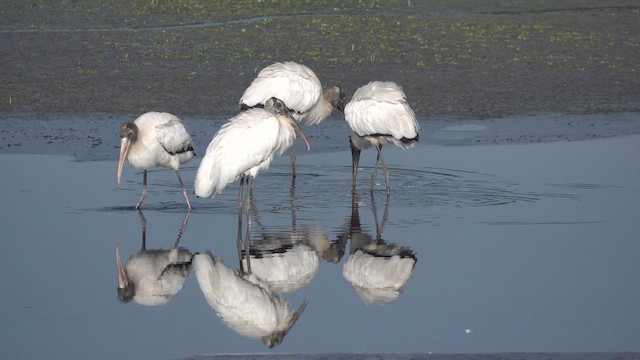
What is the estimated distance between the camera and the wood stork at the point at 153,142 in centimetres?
Answer: 1183

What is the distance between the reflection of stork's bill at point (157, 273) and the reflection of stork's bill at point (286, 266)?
19.0 inches

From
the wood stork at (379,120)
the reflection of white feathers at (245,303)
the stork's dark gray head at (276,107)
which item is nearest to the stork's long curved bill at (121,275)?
the reflection of white feathers at (245,303)

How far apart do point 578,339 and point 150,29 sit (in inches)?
631

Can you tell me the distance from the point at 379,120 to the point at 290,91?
1.49 m

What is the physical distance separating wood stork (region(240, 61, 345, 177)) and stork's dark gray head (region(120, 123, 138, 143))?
229cm

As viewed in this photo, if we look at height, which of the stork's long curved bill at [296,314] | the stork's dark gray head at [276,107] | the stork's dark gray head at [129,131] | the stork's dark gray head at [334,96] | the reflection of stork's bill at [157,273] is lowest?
the reflection of stork's bill at [157,273]

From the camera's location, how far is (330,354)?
289 inches

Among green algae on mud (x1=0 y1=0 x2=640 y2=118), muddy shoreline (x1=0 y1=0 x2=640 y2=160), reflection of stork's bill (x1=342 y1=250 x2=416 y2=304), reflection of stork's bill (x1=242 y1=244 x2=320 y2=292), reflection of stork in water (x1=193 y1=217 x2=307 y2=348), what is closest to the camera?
reflection of stork in water (x1=193 y1=217 x2=307 y2=348)

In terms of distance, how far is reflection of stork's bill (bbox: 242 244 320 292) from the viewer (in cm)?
908

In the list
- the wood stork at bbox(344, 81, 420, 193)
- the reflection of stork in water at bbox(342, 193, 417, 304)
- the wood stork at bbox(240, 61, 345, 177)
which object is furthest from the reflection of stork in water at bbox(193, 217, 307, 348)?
the wood stork at bbox(240, 61, 345, 177)

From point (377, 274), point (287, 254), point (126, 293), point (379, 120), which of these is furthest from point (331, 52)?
point (126, 293)

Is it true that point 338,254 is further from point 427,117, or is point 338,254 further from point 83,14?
point 83,14

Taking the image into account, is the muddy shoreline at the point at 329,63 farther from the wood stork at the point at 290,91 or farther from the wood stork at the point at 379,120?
the wood stork at the point at 379,120

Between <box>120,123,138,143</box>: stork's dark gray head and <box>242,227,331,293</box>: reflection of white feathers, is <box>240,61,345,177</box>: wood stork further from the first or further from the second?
<box>242,227,331,293</box>: reflection of white feathers
